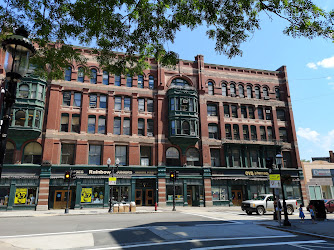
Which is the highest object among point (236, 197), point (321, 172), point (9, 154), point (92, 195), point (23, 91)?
point (23, 91)

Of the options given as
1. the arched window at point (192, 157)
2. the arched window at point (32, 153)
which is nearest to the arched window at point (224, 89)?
the arched window at point (192, 157)

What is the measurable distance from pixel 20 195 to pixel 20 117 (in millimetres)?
8517

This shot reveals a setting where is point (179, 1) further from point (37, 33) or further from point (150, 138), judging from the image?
point (150, 138)

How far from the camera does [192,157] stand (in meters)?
33.4

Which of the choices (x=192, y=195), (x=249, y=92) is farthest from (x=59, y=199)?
(x=249, y=92)

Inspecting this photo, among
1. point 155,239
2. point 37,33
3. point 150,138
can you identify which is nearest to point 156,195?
point 150,138

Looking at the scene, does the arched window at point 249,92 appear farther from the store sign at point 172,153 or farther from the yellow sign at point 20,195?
the yellow sign at point 20,195

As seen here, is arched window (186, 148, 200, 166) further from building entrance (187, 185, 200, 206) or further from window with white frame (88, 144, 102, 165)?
window with white frame (88, 144, 102, 165)

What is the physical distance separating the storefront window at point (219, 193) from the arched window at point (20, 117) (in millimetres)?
24425

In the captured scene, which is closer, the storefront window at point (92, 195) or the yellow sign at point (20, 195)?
the yellow sign at point (20, 195)

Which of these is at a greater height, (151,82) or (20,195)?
(151,82)

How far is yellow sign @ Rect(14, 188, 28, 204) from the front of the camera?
26453mm

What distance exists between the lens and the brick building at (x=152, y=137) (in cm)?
2786

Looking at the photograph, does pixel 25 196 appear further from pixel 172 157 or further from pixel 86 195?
pixel 172 157
